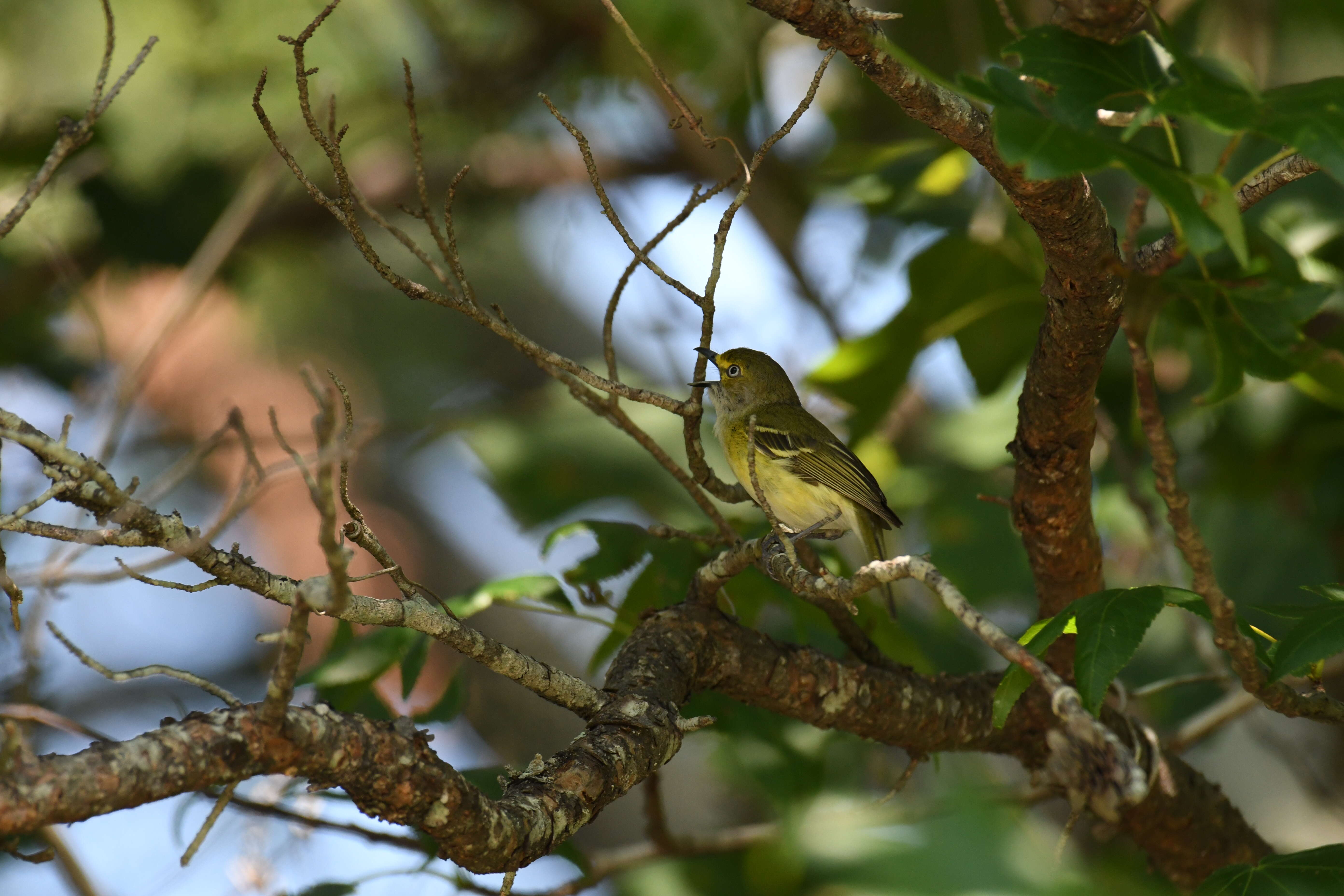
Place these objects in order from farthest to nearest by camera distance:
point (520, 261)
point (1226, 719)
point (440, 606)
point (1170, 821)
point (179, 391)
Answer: point (520, 261) < point (179, 391) < point (1226, 719) < point (1170, 821) < point (440, 606)

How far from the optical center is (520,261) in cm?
812

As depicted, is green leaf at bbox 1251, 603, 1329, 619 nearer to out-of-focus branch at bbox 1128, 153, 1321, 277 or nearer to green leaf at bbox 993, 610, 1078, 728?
green leaf at bbox 993, 610, 1078, 728

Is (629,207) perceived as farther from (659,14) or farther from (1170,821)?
(1170,821)

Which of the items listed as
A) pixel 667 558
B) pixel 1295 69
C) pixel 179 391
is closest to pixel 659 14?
pixel 667 558

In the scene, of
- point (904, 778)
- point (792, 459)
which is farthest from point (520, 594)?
point (792, 459)

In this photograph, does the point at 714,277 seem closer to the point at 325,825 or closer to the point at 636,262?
the point at 636,262

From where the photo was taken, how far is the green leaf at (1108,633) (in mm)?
1702

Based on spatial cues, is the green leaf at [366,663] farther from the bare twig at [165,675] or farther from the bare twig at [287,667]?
the bare twig at [287,667]

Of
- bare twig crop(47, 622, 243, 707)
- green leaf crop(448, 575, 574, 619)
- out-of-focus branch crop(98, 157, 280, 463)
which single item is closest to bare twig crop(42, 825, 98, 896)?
out-of-focus branch crop(98, 157, 280, 463)

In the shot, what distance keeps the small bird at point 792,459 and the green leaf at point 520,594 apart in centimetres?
86

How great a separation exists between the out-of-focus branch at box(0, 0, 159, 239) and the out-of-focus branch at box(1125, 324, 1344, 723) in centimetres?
169

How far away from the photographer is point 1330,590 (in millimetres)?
1949

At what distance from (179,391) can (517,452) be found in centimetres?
422

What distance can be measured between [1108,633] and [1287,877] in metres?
0.57
